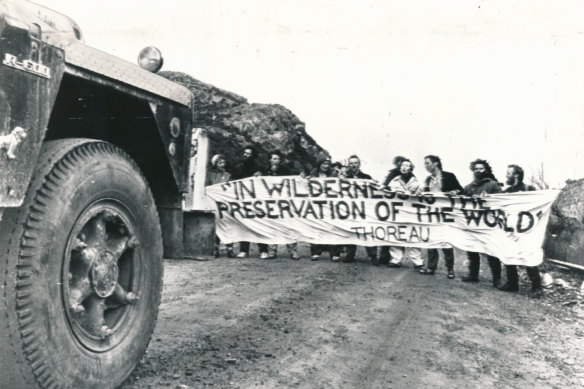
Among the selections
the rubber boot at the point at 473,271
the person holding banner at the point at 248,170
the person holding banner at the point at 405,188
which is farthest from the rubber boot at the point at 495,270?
the person holding banner at the point at 248,170

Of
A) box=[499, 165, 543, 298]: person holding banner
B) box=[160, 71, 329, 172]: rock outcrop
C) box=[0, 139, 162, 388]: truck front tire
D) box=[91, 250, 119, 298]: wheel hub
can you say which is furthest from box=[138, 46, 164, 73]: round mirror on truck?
box=[160, 71, 329, 172]: rock outcrop

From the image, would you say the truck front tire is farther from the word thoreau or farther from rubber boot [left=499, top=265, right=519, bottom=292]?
the word thoreau

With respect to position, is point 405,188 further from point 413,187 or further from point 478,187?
point 478,187

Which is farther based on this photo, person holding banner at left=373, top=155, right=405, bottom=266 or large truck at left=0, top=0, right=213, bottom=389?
person holding banner at left=373, top=155, right=405, bottom=266

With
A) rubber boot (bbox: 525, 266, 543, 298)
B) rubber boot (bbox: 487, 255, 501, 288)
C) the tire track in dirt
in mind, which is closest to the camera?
the tire track in dirt

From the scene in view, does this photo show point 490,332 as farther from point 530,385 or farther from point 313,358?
point 313,358

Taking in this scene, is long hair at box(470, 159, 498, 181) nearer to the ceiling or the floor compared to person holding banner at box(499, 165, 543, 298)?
nearer to the ceiling

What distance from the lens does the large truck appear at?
86.5 inches

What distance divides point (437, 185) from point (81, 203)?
26.2ft

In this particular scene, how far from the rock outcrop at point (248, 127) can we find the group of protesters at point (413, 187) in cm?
666

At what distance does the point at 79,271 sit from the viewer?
103 inches

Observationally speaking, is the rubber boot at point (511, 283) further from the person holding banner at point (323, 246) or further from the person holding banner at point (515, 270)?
the person holding banner at point (323, 246)

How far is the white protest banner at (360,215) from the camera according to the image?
344 inches

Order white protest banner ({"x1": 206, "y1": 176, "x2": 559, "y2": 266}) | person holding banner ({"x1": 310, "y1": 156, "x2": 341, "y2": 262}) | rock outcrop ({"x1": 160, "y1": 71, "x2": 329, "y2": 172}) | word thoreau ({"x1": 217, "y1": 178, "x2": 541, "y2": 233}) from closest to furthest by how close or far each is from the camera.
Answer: white protest banner ({"x1": 206, "y1": 176, "x2": 559, "y2": 266})
word thoreau ({"x1": 217, "y1": 178, "x2": 541, "y2": 233})
person holding banner ({"x1": 310, "y1": 156, "x2": 341, "y2": 262})
rock outcrop ({"x1": 160, "y1": 71, "x2": 329, "y2": 172})
